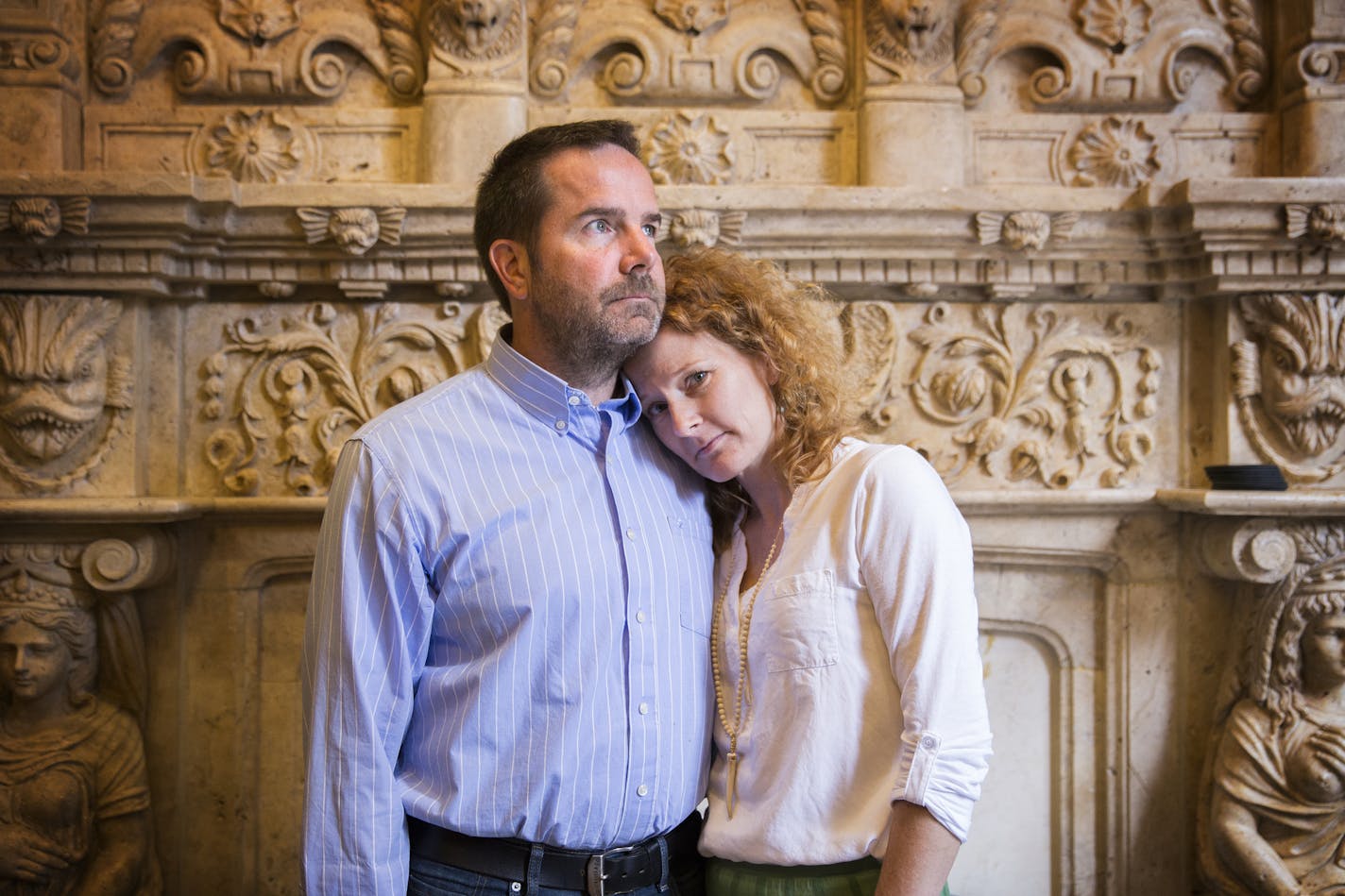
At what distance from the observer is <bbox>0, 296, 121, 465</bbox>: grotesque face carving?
232 cm

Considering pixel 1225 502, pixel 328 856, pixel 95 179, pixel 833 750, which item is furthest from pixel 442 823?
pixel 1225 502

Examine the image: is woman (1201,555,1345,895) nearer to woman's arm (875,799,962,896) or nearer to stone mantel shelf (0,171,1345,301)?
stone mantel shelf (0,171,1345,301)

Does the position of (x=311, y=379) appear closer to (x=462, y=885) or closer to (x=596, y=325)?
(x=596, y=325)

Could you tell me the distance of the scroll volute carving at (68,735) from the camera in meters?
2.32

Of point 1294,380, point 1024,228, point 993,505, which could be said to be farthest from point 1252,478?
point 1024,228

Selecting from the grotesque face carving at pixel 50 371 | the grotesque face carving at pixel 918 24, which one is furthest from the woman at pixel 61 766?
the grotesque face carving at pixel 918 24

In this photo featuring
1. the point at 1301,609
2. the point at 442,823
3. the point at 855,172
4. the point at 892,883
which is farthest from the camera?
the point at 855,172

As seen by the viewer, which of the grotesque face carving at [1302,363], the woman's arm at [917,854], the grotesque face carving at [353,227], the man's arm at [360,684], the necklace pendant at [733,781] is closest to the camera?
the woman's arm at [917,854]

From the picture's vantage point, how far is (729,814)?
153cm

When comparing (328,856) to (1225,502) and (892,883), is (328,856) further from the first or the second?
(1225,502)

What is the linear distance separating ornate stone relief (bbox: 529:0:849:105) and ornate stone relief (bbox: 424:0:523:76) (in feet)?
0.26

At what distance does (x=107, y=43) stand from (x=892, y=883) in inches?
102

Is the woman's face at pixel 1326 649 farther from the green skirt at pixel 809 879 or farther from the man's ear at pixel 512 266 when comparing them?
the man's ear at pixel 512 266

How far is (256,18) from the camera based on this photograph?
2.51m
